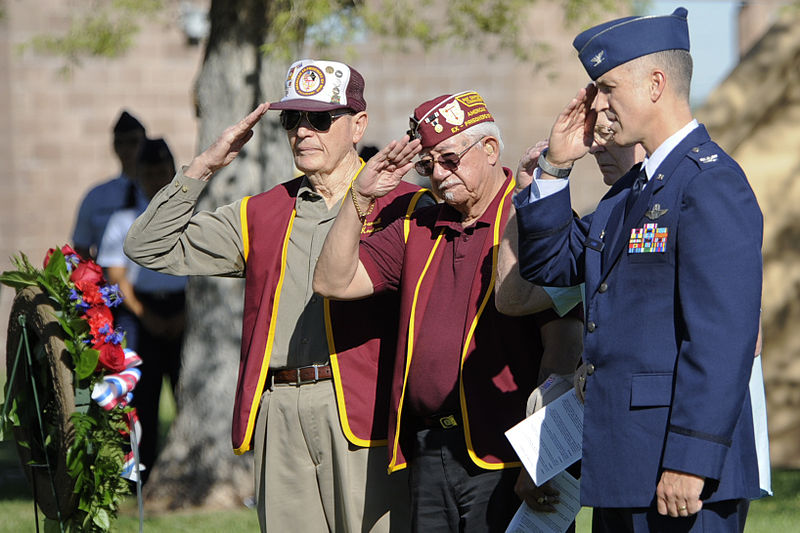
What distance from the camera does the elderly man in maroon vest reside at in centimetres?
417

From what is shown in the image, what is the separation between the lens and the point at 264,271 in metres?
4.30

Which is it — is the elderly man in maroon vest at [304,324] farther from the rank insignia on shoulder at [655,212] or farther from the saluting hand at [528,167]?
the rank insignia on shoulder at [655,212]

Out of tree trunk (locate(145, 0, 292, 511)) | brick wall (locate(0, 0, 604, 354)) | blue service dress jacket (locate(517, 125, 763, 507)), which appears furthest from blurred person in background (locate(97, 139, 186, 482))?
brick wall (locate(0, 0, 604, 354))

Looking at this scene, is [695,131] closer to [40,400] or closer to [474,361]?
[474,361]

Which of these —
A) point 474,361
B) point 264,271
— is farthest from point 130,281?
point 474,361

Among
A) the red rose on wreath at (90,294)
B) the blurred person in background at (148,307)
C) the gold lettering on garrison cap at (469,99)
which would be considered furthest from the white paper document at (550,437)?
the blurred person in background at (148,307)

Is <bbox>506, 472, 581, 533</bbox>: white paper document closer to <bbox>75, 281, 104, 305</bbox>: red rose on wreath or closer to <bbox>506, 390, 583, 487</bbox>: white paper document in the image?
<bbox>506, 390, 583, 487</bbox>: white paper document

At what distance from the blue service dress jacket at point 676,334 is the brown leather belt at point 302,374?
1.22 meters

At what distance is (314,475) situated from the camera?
4.22m

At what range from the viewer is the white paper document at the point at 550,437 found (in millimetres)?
3479

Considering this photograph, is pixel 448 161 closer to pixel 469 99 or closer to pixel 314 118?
pixel 469 99

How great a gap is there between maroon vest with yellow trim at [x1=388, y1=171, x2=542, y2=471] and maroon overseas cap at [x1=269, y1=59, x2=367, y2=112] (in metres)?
0.75

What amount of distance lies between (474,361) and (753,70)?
245 inches

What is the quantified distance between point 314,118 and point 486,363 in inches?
45.5
